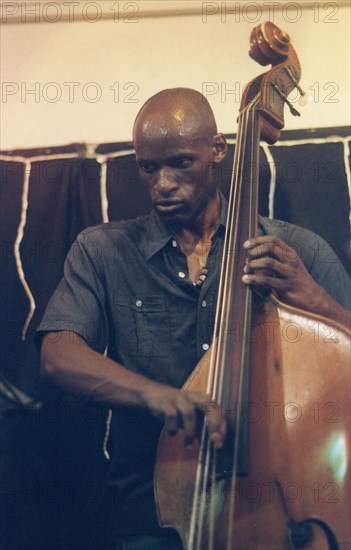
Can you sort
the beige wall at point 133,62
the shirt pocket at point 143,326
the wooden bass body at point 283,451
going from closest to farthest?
the wooden bass body at point 283,451
the shirt pocket at point 143,326
the beige wall at point 133,62

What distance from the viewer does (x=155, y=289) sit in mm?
1197

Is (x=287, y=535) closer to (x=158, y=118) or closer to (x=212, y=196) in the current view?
(x=212, y=196)

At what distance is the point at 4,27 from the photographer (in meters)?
1.39

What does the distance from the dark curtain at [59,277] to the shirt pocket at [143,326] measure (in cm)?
12

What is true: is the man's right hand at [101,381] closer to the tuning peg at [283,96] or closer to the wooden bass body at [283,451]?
the wooden bass body at [283,451]

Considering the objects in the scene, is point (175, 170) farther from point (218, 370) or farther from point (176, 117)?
point (218, 370)

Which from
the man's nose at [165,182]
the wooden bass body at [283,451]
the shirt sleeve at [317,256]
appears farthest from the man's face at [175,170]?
the wooden bass body at [283,451]

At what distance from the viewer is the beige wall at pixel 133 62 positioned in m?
1.32

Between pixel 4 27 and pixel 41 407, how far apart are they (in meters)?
0.70

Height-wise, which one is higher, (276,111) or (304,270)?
(276,111)

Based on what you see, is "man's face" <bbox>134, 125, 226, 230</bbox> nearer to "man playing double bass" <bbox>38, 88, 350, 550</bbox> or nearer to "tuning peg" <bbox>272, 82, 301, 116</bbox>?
"man playing double bass" <bbox>38, 88, 350, 550</bbox>

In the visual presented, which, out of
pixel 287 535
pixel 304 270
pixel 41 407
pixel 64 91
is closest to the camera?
pixel 287 535

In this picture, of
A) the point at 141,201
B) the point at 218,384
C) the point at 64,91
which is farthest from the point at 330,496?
the point at 64,91

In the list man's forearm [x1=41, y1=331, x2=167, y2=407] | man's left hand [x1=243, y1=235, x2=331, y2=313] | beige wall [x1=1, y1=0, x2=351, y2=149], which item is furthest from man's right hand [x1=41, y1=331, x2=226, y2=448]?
beige wall [x1=1, y1=0, x2=351, y2=149]
